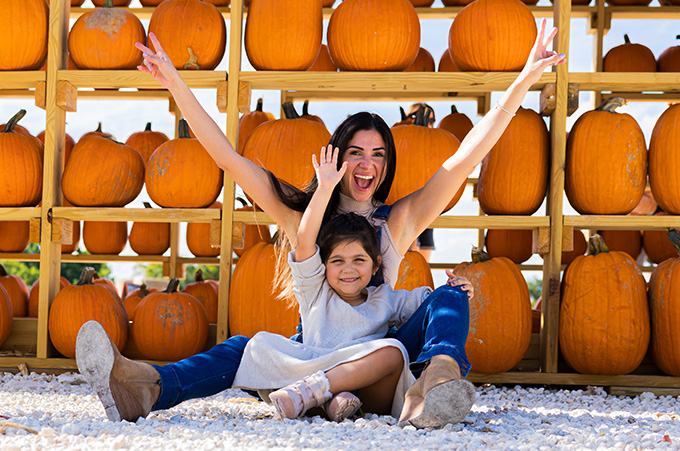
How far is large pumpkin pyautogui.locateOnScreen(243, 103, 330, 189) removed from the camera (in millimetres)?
3078

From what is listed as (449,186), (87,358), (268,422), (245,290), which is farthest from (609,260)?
(87,358)

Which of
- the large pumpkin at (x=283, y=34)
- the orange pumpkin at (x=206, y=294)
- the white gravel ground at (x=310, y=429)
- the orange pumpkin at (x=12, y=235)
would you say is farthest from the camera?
the orange pumpkin at (x=12, y=235)

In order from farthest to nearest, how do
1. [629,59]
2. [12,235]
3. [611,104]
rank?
[12,235], [629,59], [611,104]

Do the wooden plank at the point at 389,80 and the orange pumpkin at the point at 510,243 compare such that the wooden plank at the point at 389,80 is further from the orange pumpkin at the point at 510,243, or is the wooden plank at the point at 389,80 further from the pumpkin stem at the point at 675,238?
the orange pumpkin at the point at 510,243

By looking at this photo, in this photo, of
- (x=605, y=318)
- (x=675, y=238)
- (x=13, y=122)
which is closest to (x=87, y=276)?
(x=13, y=122)

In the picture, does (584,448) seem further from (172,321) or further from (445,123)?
(445,123)

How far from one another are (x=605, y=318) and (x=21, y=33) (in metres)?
2.84

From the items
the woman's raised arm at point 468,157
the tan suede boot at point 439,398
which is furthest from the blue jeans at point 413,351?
the woman's raised arm at point 468,157

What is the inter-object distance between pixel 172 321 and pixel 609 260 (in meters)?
1.89

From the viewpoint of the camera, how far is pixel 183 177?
3.15m

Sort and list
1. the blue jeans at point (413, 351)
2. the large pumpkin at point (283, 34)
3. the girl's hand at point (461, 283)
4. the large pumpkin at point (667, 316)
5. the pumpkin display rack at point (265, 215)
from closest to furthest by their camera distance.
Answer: the blue jeans at point (413, 351) → the girl's hand at point (461, 283) → the large pumpkin at point (667, 316) → the pumpkin display rack at point (265, 215) → the large pumpkin at point (283, 34)

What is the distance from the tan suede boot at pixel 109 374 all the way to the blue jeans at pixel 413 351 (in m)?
0.08

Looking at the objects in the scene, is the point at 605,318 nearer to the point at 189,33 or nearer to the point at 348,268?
the point at 348,268

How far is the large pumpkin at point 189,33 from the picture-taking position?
10.5ft
